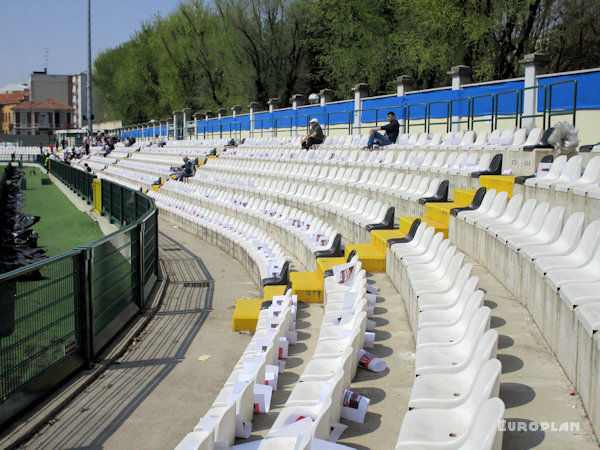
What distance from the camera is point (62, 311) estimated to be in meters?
6.23

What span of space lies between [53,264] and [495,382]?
15.2 ft

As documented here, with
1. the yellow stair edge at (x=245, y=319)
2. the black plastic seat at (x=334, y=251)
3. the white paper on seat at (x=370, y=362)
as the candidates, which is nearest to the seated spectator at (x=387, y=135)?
the black plastic seat at (x=334, y=251)

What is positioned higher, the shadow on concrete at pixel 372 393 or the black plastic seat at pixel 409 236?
the black plastic seat at pixel 409 236

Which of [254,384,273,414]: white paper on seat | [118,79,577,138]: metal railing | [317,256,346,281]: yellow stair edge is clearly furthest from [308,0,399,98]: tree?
[254,384,273,414]: white paper on seat

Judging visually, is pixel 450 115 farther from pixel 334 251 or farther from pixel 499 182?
pixel 334 251

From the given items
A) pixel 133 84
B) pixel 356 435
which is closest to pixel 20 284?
pixel 356 435

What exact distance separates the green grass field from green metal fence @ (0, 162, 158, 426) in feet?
24.4

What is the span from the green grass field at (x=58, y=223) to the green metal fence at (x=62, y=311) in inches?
293

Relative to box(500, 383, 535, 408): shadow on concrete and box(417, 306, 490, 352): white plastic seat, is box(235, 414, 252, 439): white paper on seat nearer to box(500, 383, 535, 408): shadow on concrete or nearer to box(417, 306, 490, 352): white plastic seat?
box(417, 306, 490, 352): white plastic seat

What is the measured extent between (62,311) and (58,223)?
1637 centimetres

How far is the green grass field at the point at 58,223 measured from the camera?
1685cm

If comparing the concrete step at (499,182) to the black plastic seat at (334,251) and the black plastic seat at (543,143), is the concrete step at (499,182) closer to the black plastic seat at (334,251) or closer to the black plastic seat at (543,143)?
the black plastic seat at (543,143)

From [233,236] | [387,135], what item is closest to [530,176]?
[387,135]

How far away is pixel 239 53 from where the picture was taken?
3975 centimetres
